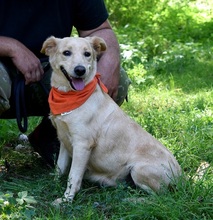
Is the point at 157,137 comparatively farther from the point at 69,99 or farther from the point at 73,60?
the point at 73,60

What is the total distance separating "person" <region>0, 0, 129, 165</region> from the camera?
14.7ft

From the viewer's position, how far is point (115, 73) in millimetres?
4711

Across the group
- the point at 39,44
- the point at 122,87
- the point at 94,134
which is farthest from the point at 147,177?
the point at 39,44

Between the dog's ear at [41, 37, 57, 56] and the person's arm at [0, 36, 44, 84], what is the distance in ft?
0.83

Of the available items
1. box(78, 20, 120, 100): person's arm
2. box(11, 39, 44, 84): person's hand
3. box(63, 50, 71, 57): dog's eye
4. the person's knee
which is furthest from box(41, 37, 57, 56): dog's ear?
the person's knee

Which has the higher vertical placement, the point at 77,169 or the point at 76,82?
the point at 76,82

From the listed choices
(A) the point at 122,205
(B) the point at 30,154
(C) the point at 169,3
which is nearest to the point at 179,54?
(C) the point at 169,3

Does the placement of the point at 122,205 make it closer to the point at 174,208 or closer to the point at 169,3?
the point at 174,208

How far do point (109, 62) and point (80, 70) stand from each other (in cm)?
76

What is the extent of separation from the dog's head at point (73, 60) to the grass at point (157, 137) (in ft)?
2.34

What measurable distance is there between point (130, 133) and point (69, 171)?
581 mm

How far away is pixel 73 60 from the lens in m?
4.04

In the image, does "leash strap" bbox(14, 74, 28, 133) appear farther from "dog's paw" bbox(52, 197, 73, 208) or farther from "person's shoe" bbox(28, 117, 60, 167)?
"dog's paw" bbox(52, 197, 73, 208)

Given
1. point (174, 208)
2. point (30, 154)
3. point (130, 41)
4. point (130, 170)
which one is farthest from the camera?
point (130, 41)
